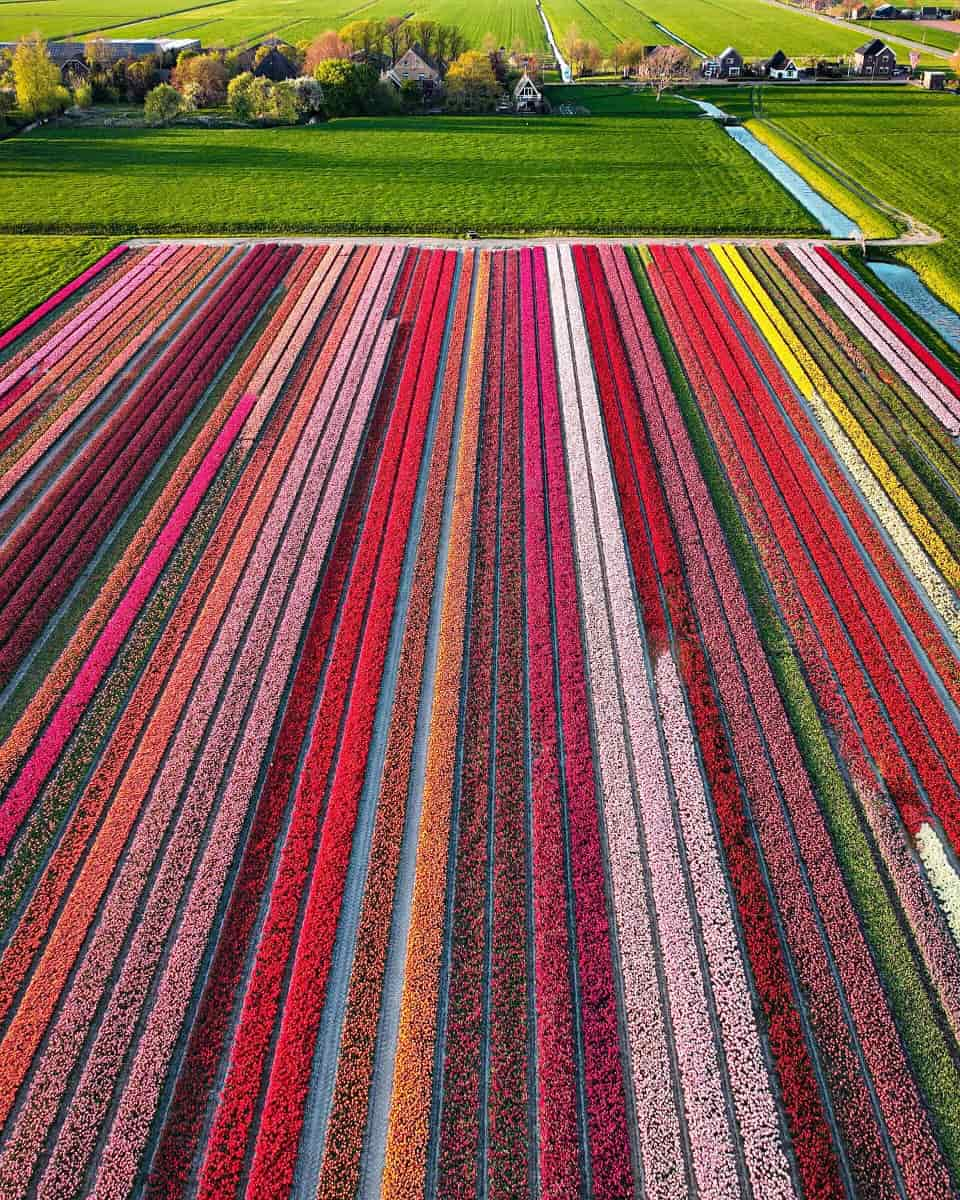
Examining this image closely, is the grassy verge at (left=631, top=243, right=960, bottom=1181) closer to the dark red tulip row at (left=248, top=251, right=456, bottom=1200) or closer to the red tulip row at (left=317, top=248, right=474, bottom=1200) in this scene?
the red tulip row at (left=317, top=248, right=474, bottom=1200)

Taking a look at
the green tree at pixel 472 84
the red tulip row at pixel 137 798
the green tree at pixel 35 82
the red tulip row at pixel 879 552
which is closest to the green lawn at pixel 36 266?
the red tulip row at pixel 137 798

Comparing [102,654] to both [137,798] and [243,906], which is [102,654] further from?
[243,906]

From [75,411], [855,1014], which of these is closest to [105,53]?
[75,411]

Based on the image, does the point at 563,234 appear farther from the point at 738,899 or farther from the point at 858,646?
the point at 738,899

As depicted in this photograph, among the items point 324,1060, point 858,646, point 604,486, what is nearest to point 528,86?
point 604,486

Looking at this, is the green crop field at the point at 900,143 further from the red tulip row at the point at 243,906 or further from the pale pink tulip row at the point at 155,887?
the pale pink tulip row at the point at 155,887

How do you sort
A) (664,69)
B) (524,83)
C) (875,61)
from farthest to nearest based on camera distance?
(875,61) → (664,69) → (524,83)

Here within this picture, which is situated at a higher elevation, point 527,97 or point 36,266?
point 527,97

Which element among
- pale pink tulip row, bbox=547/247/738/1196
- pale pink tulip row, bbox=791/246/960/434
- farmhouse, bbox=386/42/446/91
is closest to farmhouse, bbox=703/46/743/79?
farmhouse, bbox=386/42/446/91

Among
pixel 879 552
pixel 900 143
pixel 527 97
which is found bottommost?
pixel 879 552
